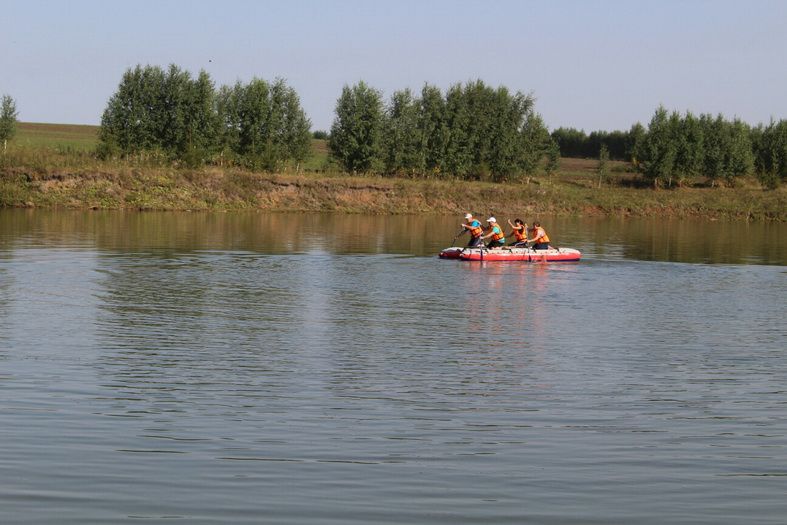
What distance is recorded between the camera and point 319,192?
96.2 m

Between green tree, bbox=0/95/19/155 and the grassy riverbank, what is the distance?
2405 millimetres

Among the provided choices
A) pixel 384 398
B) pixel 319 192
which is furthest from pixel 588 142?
pixel 384 398

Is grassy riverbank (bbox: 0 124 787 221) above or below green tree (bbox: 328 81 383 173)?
below

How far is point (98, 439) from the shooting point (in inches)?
537

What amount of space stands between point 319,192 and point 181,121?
14718 millimetres

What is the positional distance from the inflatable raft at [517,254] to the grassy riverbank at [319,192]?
44114 mm

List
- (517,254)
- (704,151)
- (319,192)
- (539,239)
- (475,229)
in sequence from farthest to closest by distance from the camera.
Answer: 1. (704,151)
2. (319,192)
3. (475,229)
4. (539,239)
5. (517,254)

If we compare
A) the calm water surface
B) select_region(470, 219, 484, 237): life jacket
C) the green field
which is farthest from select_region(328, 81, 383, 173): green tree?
the calm water surface

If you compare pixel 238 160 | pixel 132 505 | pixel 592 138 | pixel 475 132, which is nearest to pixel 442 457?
pixel 132 505

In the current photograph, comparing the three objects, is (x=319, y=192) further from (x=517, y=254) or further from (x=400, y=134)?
(x=517, y=254)

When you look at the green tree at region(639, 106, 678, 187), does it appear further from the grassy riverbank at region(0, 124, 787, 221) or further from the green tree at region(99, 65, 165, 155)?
the green tree at region(99, 65, 165, 155)

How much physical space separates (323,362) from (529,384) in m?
4.12

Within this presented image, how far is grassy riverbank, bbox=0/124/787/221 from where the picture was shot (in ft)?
276

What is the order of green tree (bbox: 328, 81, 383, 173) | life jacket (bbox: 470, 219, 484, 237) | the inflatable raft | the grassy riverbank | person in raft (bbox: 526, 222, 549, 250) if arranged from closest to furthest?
1. the inflatable raft
2. person in raft (bbox: 526, 222, 549, 250)
3. life jacket (bbox: 470, 219, 484, 237)
4. the grassy riverbank
5. green tree (bbox: 328, 81, 383, 173)
